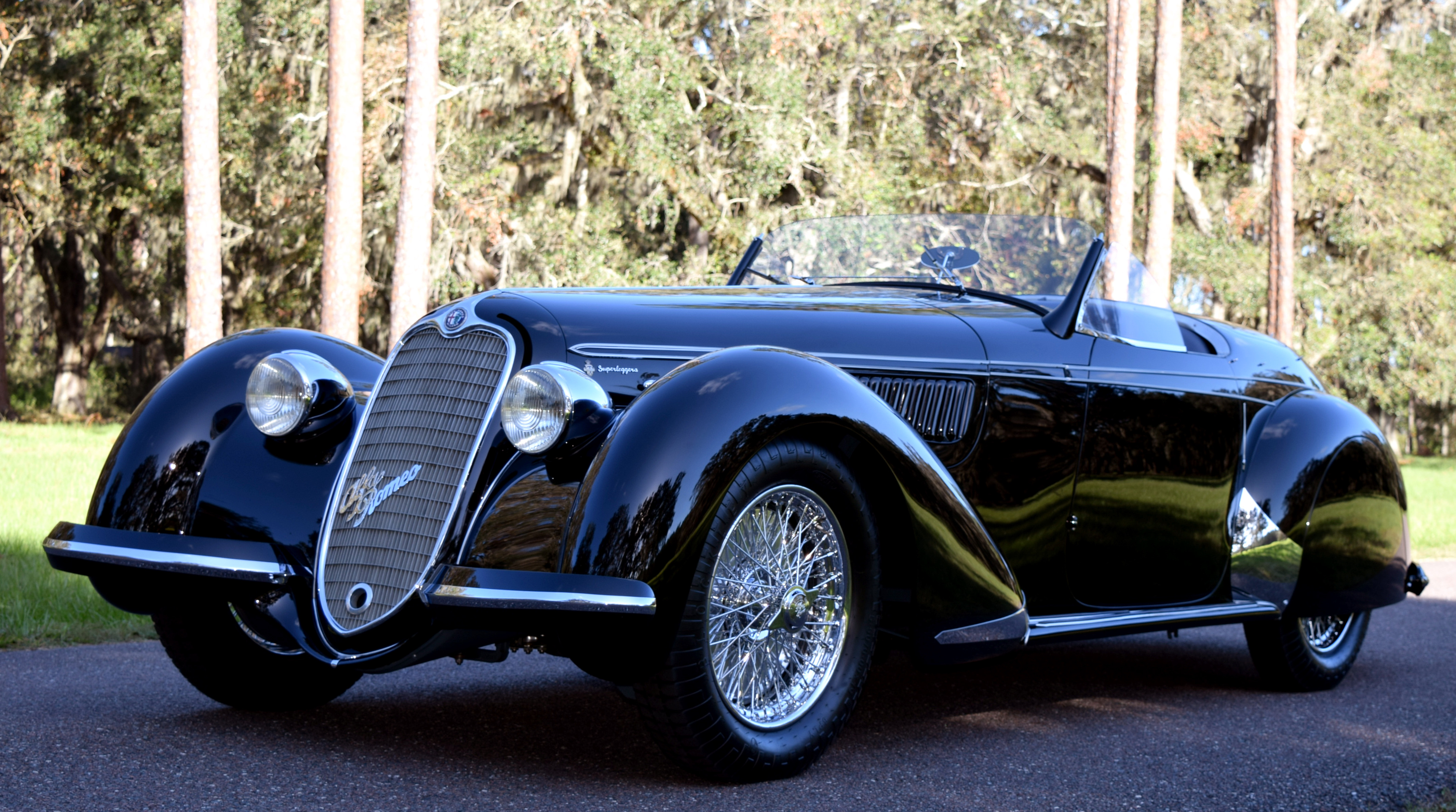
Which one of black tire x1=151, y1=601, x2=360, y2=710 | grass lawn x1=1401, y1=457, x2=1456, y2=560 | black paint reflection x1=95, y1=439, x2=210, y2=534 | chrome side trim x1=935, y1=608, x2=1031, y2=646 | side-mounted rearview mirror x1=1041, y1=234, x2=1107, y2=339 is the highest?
side-mounted rearview mirror x1=1041, y1=234, x2=1107, y2=339

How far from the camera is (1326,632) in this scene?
5484 millimetres

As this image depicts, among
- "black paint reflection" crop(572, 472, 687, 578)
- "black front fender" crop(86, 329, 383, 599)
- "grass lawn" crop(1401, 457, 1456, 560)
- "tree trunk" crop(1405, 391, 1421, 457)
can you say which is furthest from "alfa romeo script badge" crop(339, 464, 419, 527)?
"tree trunk" crop(1405, 391, 1421, 457)

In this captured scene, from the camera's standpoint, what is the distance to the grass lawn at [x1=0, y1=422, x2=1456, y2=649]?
5676mm

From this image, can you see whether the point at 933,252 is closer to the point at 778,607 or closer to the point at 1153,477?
the point at 1153,477

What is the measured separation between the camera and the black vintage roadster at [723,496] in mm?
3195

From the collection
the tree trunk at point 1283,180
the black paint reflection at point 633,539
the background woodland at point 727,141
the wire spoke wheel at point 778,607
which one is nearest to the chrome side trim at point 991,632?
the wire spoke wheel at point 778,607

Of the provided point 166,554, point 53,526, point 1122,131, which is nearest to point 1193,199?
point 1122,131

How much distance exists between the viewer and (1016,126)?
2041 centimetres

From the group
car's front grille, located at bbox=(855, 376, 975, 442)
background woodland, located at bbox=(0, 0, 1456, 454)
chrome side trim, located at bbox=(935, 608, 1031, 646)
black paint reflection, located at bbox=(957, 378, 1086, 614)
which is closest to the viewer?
chrome side trim, located at bbox=(935, 608, 1031, 646)

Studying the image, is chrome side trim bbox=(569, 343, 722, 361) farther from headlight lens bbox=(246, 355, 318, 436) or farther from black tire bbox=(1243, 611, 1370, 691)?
black tire bbox=(1243, 611, 1370, 691)

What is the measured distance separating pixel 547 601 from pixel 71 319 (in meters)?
28.2

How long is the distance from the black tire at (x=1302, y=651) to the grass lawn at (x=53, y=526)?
460 cm

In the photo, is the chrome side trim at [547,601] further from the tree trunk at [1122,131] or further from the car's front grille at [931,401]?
the tree trunk at [1122,131]

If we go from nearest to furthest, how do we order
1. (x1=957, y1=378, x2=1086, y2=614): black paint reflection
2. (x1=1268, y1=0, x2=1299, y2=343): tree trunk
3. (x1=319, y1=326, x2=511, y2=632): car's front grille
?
(x1=319, y1=326, x2=511, y2=632): car's front grille
(x1=957, y1=378, x2=1086, y2=614): black paint reflection
(x1=1268, y1=0, x2=1299, y2=343): tree trunk
